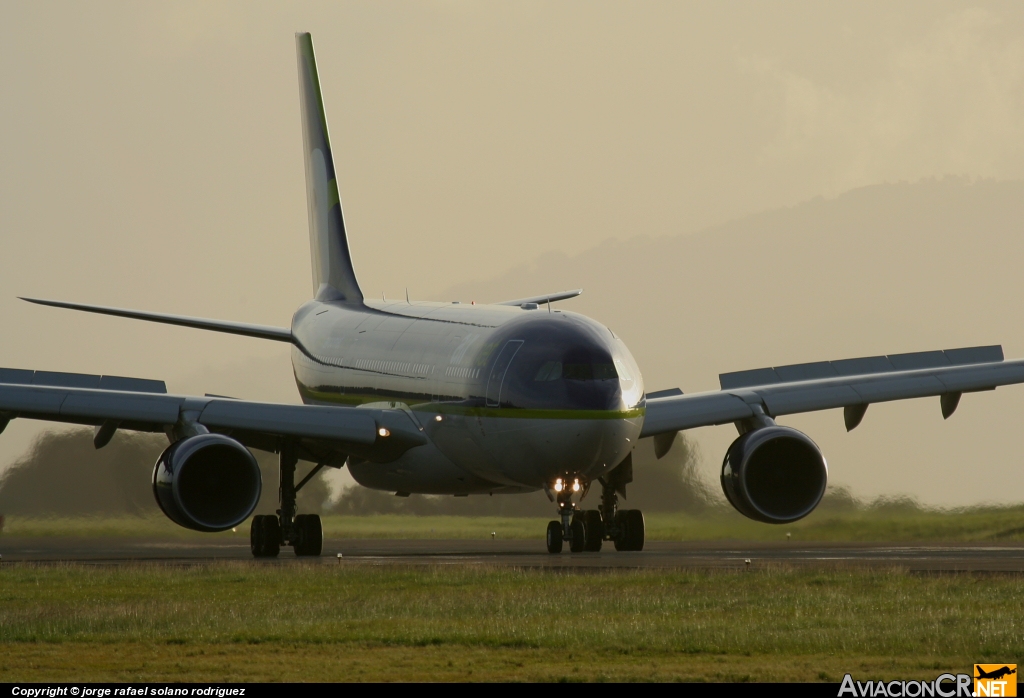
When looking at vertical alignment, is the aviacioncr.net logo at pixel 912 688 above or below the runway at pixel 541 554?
below

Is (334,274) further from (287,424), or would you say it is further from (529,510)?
(287,424)

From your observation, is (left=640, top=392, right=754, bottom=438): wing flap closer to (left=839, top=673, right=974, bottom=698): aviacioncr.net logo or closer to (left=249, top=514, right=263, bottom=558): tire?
(left=249, top=514, right=263, bottom=558): tire

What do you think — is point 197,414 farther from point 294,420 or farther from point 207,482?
point 294,420

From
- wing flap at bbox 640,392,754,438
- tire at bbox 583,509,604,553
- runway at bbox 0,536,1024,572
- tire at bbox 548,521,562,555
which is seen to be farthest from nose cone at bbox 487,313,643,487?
tire at bbox 583,509,604,553

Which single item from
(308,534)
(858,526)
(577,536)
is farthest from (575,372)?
(858,526)

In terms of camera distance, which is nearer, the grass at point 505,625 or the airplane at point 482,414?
the grass at point 505,625

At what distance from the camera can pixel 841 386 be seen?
34.1 metres

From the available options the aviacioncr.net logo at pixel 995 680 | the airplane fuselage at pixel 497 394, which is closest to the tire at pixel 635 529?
the airplane fuselage at pixel 497 394

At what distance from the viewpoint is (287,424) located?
103 feet

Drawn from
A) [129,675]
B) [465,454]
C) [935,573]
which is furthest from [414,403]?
[129,675]

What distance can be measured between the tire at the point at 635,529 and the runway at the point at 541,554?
1.11ft

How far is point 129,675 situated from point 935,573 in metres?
12.8

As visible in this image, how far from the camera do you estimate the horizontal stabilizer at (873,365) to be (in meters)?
34.9

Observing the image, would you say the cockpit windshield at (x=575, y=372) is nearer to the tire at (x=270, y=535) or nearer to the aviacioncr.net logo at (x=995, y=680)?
the tire at (x=270, y=535)
